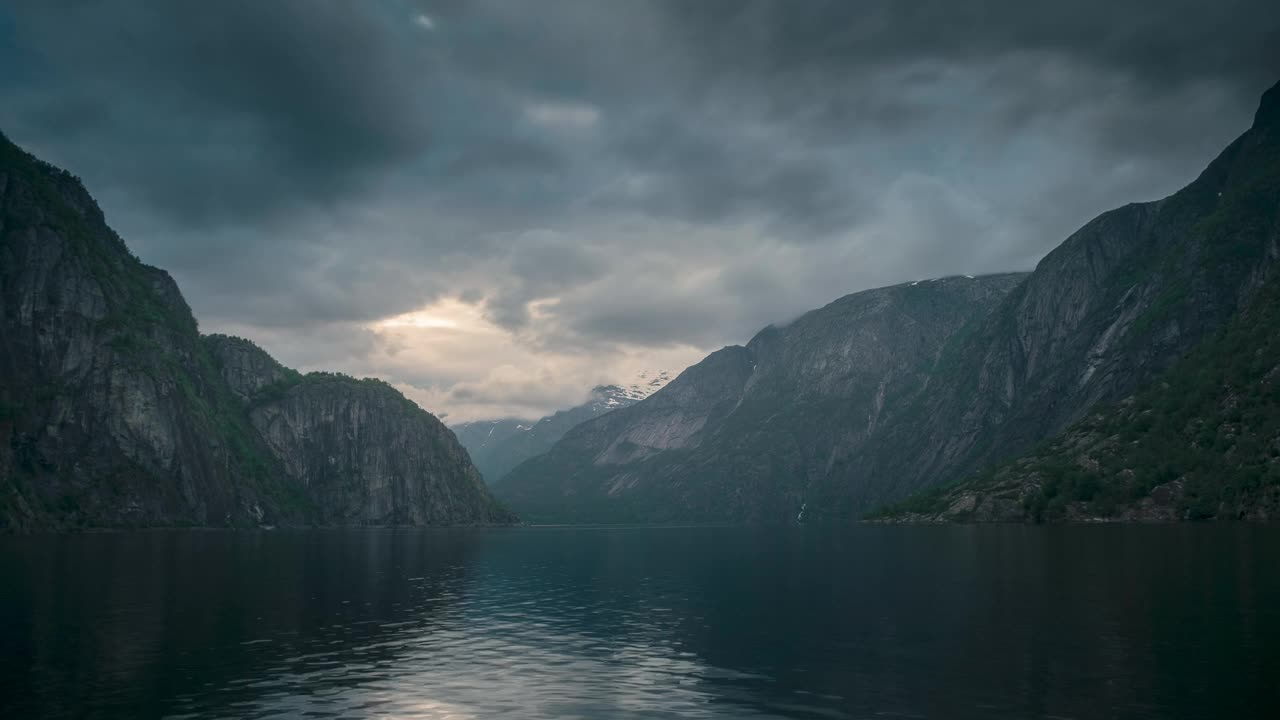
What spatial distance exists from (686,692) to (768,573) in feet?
220

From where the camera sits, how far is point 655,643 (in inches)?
2014

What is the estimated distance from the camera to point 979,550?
134 meters

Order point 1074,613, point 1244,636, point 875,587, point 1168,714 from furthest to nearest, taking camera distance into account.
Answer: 1. point 875,587
2. point 1074,613
3. point 1244,636
4. point 1168,714

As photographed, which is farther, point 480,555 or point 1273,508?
point 1273,508

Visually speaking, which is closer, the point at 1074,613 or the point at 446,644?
the point at 446,644

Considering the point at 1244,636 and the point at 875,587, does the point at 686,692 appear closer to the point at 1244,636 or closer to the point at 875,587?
the point at 1244,636

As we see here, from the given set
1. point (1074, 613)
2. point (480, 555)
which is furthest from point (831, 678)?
point (480, 555)

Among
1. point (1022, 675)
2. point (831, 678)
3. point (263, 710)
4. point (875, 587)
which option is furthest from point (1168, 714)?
point (875, 587)

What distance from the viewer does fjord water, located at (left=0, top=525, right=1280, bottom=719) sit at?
115 feet

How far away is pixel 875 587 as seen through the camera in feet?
266

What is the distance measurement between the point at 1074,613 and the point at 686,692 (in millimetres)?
33081

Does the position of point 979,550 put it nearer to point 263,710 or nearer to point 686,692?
point 686,692

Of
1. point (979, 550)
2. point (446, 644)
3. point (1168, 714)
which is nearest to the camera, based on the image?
point (1168, 714)

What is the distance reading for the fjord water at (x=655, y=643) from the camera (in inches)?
1383
